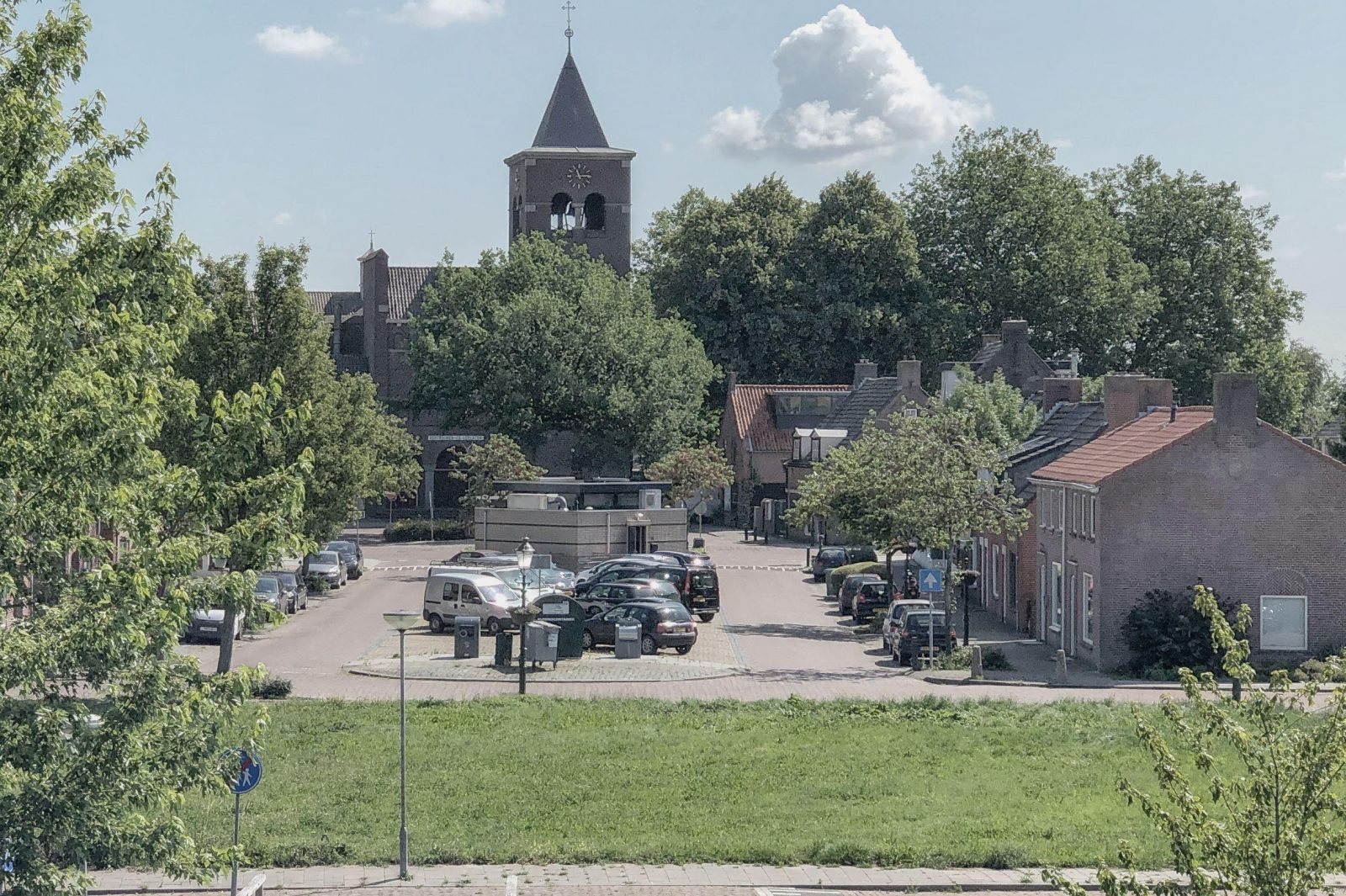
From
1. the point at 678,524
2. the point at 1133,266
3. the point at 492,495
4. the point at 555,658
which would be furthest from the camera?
the point at 1133,266

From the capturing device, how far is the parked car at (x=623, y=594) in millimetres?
43656

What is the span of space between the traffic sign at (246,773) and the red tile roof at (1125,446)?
2632 cm

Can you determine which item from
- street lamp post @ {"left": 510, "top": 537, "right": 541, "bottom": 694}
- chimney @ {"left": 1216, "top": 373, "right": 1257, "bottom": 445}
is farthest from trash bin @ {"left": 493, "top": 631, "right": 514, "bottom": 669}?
chimney @ {"left": 1216, "top": 373, "right": 1257, "bottom": 445}

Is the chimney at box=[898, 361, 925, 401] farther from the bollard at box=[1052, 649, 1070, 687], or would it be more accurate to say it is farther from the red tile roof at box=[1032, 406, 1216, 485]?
the bollard at box=[1052, 649, 1070, 687]

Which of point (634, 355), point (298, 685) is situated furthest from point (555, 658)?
point (634, 355)

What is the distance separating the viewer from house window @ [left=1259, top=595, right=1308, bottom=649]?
3856cm

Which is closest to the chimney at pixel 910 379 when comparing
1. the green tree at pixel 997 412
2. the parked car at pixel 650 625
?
the green tree at pixel 997 412

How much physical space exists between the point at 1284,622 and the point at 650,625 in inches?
587

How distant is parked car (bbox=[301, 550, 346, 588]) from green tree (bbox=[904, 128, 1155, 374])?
45.7 meters

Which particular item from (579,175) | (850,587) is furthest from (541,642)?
(579,175)

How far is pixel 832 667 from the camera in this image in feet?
125

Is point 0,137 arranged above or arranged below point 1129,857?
above

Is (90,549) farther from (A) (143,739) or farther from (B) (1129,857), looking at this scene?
(B) (1129,857)

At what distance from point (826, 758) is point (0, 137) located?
1650 centimetres
